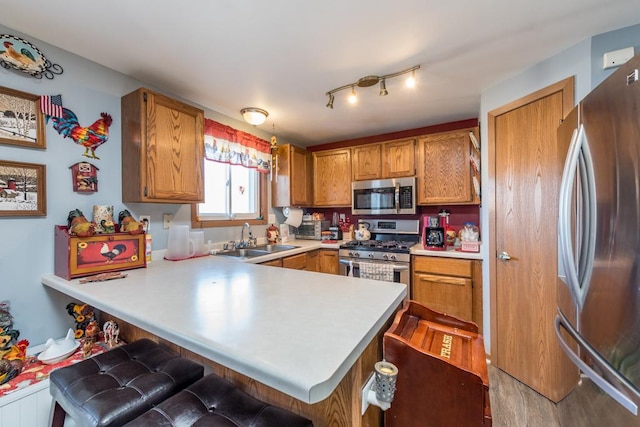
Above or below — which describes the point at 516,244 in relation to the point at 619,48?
below

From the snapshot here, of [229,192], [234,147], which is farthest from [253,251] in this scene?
[234,147]

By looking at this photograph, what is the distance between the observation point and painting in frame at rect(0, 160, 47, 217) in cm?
135

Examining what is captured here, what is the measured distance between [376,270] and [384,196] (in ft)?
3.18

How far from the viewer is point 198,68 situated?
1.82 meters

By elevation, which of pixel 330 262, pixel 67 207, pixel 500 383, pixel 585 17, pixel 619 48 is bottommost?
pixel 500 383

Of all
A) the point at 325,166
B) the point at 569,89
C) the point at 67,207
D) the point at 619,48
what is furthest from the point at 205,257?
the point at 619,48

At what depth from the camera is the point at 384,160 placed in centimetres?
318

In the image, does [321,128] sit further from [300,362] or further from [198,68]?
[300,362]

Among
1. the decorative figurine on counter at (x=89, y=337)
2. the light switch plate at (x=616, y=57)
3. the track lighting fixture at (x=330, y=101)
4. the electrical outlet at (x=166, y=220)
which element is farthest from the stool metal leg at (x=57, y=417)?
the light switch plate at (x=616, y=57)

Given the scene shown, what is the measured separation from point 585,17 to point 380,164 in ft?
6.58

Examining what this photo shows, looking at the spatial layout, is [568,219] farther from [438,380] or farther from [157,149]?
[157,149]

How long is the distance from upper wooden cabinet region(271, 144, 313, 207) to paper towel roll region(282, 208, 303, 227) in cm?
18

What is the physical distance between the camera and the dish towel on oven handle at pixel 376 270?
261 centimetres

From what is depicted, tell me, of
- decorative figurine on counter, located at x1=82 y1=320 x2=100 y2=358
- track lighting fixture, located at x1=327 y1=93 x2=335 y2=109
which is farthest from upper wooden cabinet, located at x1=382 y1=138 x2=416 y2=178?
decorative figurine on counter, located at x1=82 y1=320 x2=100 y2=358
